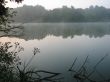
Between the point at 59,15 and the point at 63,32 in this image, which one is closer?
the point at 63,32

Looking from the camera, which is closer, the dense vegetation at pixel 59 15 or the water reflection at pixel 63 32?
the water reflection at pixel 63 32

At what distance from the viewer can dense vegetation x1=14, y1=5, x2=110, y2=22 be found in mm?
115544

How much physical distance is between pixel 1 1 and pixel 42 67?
31.5ft

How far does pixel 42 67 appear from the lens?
57.8ft

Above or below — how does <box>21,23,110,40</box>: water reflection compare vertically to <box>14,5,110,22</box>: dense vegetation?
below

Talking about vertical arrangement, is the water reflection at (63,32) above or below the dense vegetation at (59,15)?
below

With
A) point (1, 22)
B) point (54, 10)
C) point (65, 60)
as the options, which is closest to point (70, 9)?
point (54, 10)

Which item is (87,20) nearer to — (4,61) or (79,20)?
(79,20)

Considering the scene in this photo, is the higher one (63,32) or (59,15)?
(59,15)

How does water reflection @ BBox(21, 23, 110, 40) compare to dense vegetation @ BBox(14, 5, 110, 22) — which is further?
dense vegetation @ BBox(14, 5, 110, 22)

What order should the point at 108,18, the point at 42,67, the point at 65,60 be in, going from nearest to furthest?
the point at 42,67 → the point at 65,60 → the point at 108,18

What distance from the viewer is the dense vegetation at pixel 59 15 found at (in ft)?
379

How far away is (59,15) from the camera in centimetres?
11688

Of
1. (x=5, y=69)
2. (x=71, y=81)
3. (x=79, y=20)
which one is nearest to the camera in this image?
(x=5, y=69)
